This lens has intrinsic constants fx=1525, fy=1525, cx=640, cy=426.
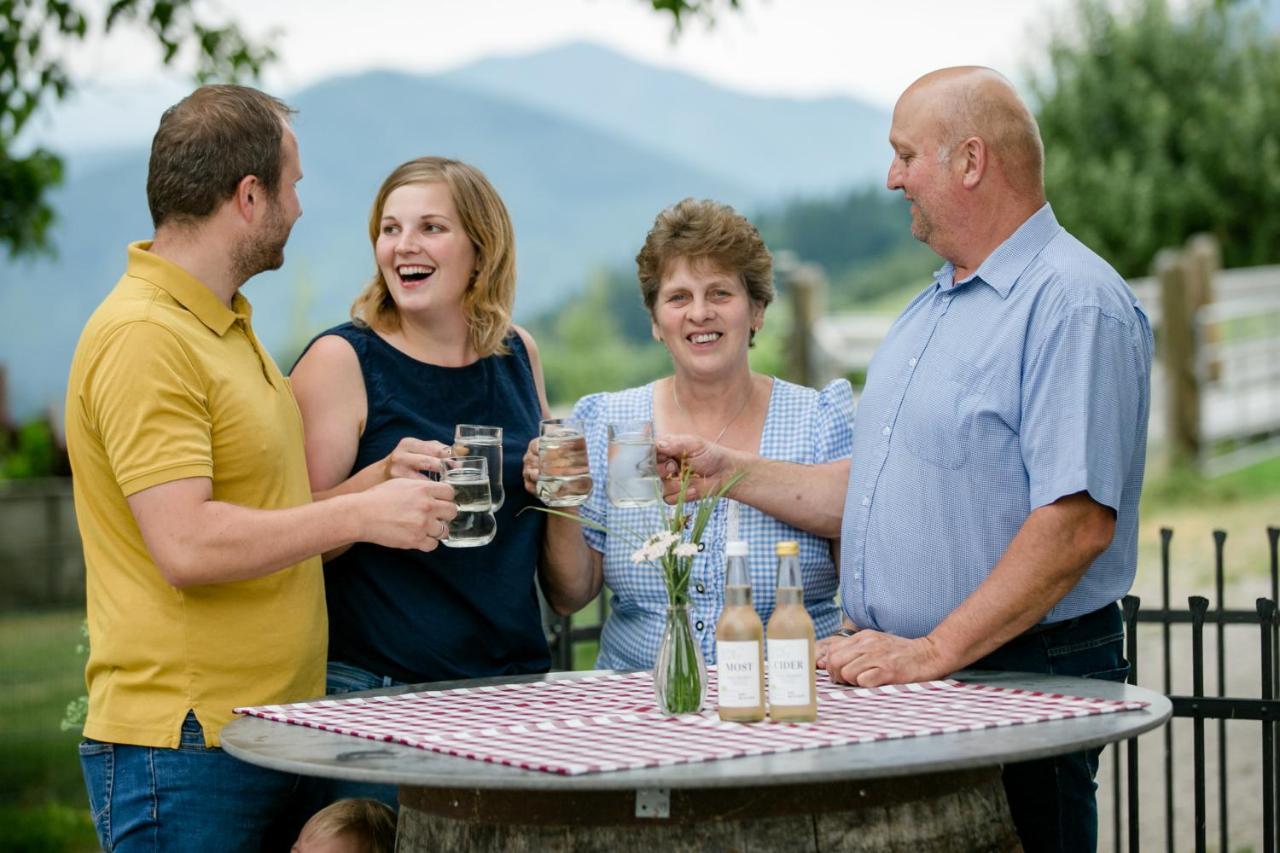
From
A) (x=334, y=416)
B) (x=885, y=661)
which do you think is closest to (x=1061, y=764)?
(x=885, y=661)

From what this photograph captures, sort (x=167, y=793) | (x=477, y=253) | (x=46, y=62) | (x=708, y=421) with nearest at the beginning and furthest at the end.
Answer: (x=167, y=793), (x=477, y=253), (x=708, y=421), (x=46, y=62)

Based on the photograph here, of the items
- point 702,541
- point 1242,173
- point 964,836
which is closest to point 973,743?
point 964,836

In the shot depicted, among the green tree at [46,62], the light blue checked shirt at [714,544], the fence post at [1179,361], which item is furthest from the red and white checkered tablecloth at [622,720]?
the fence post at [1179,361]

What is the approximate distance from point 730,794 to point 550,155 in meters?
45.9

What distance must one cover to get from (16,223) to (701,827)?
6200mm

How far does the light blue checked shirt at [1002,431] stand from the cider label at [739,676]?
0.70 meters

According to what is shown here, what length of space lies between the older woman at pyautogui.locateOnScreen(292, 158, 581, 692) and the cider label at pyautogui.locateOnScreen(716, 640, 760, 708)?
0.95 meters

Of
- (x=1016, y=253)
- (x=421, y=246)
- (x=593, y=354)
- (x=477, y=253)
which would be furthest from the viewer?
(x=593, y=354)

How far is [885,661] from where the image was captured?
125 inches

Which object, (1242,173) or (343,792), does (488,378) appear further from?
(1242,173)

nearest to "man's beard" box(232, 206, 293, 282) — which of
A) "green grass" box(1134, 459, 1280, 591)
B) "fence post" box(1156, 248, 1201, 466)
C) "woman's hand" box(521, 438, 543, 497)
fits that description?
"woman's hand" box(521, 438, 543, 497)

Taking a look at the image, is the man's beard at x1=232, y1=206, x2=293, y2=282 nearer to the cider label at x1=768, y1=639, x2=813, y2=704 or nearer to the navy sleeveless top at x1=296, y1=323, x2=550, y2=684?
the navy sleeveless top at x1=296, y1=323, x2=550, y2=684

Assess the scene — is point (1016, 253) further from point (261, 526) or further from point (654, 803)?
point (261, 526)

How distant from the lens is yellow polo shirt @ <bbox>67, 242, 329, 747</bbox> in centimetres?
289
